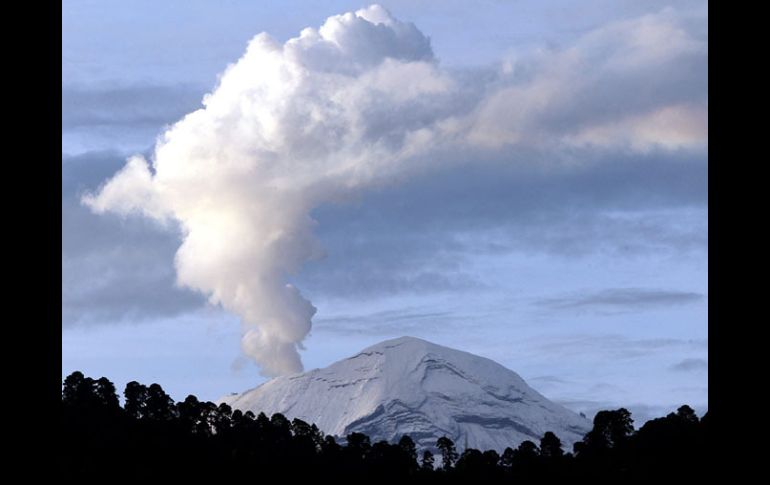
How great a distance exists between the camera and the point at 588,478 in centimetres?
19962
